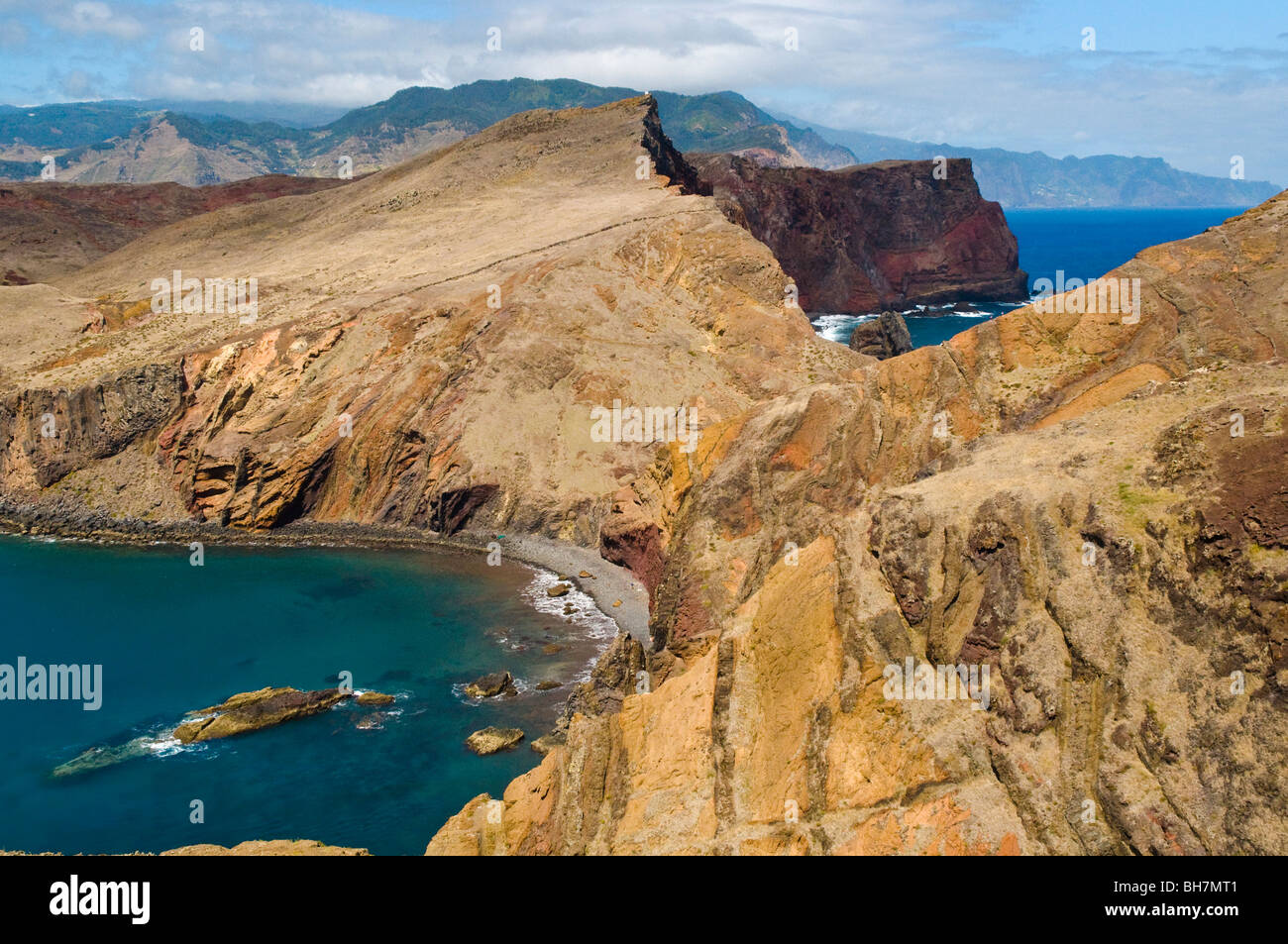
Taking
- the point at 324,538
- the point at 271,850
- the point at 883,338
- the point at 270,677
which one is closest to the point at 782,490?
the point at 271,850

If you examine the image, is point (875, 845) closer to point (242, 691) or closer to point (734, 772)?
point (734, 772)

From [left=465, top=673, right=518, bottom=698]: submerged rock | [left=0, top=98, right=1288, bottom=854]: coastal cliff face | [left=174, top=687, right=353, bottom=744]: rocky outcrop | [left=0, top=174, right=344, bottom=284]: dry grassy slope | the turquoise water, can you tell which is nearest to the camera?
[left=0, top=98, right=1288, bottom=854]: coastal cliff face

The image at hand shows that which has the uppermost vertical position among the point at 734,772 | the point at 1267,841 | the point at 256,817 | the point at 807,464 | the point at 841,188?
the point at 841,188

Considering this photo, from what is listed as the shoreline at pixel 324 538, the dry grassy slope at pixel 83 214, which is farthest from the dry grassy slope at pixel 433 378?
the dry grassy slope at pixel 83 214

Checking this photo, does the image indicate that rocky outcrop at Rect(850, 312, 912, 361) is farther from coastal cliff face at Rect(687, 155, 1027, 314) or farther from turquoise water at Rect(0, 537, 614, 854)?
turquoise water at Rect(0, 537, 614, 854)

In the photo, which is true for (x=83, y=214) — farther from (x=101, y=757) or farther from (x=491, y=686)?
(x=491, y=686)

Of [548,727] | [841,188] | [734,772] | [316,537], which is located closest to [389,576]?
[316,537]

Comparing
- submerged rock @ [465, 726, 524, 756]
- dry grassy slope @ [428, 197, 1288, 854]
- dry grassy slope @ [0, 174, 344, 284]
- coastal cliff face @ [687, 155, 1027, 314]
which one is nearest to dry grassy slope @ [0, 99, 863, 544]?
submerged rock @ [465, 726, 524, 756]

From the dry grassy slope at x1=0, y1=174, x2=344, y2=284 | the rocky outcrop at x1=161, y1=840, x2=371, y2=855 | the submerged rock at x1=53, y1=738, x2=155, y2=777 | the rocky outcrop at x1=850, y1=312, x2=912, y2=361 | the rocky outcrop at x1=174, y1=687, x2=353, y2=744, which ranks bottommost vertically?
the submerged rock at x1=53, y1=738, x2=155, y2=777
